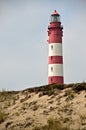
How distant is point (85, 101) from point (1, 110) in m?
4.51

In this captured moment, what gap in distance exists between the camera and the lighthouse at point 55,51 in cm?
4288

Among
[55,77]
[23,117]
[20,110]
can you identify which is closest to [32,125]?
[23,117]

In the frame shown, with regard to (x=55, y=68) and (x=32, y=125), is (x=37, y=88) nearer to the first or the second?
(x=32, y=125)

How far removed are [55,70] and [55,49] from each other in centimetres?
234

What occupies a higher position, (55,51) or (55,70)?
(55,51)

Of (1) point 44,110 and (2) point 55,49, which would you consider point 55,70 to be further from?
(1) point 44,110

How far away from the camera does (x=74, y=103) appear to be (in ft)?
58.7

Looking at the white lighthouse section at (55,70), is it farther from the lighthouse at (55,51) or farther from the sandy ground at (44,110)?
the sandy ground at (44,110)

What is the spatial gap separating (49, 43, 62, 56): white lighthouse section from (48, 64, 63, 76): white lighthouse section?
1.27 m

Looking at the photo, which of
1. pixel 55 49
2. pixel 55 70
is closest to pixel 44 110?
pixel 55 70

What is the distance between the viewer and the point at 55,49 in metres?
44.1

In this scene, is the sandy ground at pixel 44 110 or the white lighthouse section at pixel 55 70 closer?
the sandy ground at pixel 44 110

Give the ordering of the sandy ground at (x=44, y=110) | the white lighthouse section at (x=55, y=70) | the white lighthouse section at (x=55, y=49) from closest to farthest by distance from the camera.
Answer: the sandy ground at (x=44, y=110) < the white lighthouse section at (x=55, y=70) < the white lighthouse section at (x=55, y=49)

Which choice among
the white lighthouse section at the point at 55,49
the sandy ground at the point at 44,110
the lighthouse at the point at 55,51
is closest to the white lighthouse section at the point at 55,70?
the lighthouse at the point at 55,51
